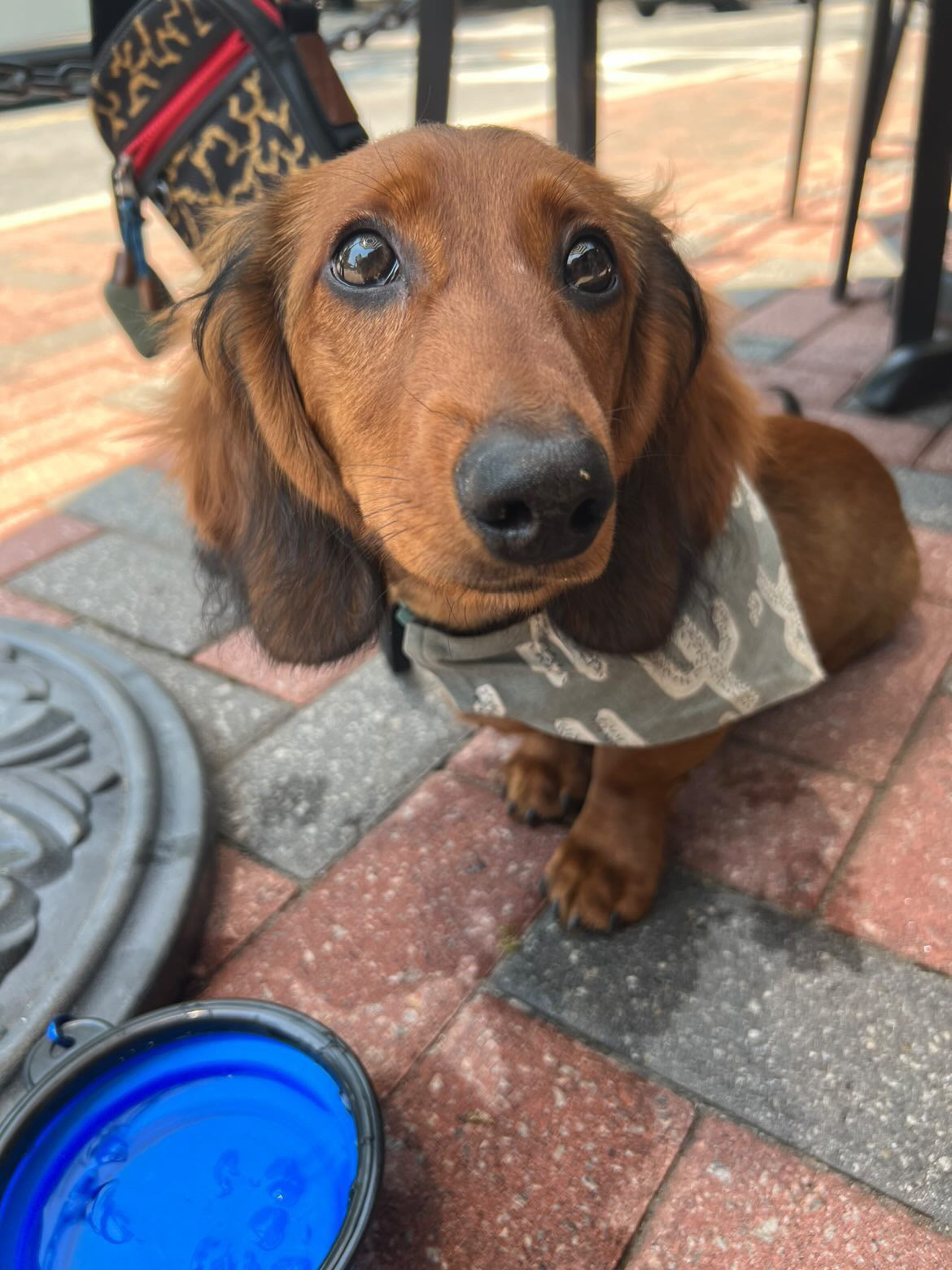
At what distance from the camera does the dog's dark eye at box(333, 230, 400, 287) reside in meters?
1.40

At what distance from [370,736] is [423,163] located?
46.9 inches

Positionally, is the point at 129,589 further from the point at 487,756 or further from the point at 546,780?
the point at 546,780

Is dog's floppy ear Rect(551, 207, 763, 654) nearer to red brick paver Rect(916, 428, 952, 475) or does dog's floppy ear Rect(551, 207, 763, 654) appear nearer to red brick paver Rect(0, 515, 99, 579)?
red brick paver Rect(916, 428, 952, 475)

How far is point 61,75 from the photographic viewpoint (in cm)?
243

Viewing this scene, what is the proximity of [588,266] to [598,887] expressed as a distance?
0.98 metres

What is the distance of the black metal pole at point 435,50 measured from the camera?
2.60m

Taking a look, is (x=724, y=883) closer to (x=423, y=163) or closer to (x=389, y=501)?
(x=389, y=501)

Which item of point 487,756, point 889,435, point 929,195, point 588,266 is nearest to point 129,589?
point 487,756

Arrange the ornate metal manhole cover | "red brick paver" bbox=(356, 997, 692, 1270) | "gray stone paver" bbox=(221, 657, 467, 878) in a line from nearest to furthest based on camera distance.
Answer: "red brick paver" bbox=(356, 997, 692, 1270), the ornate metal manhole cover, "gray stone paver" bbox=(221, 657, 467, 878)

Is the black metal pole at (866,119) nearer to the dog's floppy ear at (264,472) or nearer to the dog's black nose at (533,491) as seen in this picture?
the dog's floppy ear at (264,472)

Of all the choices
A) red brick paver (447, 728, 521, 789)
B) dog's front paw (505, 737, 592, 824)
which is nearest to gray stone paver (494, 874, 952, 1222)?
dog's front paw (505, 737, 592, 824)

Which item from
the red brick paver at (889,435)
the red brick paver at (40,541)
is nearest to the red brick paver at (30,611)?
the red brick paver at (40,541)

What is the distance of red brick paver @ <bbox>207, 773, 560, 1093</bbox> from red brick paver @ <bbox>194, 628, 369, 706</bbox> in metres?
0.47

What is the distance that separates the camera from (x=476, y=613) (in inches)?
66.6
